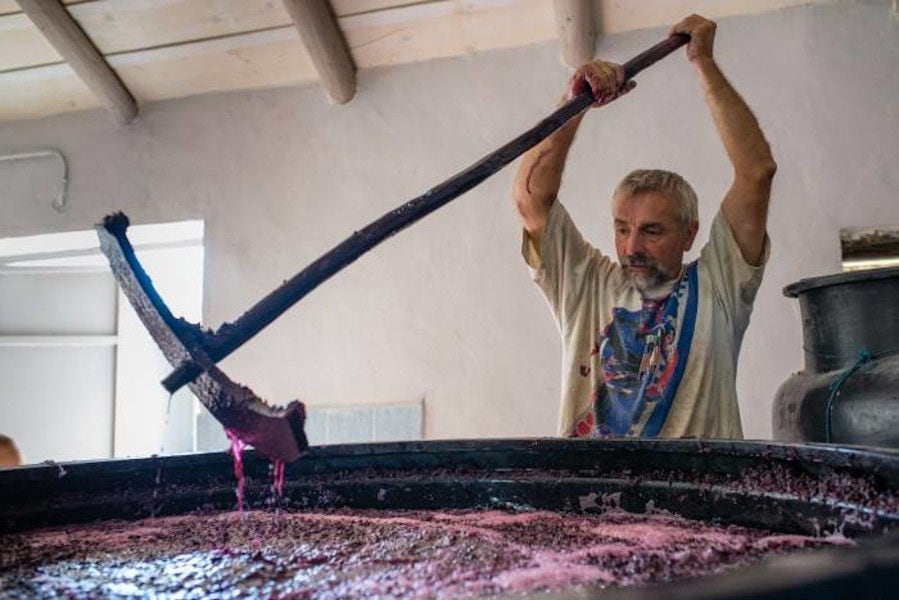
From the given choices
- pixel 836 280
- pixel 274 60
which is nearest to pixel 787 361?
pixel 836 280

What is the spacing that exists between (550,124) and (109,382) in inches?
240

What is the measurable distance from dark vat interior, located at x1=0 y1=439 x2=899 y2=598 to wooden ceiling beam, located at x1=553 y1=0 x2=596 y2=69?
2.29 meters

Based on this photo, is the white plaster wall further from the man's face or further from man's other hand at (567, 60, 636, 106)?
man's other hand at (567, 60, 636, 106)

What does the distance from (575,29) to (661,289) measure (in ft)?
5.61

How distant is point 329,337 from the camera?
12.6 feet

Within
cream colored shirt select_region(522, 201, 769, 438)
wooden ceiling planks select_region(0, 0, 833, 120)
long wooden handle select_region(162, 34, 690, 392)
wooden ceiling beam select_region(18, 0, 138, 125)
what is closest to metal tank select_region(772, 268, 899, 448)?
cream colored shirt select_region(522, 201, 769, 438)

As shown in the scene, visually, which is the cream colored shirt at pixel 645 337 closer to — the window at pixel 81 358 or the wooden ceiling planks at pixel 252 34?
the wooden ceiling planks at pixel 252 34

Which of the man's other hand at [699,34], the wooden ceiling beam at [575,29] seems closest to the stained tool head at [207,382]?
the man's other hand at [699,34]

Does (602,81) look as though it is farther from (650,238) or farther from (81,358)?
(81,358)

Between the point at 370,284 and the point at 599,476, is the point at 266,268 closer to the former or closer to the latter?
the point at 370,284

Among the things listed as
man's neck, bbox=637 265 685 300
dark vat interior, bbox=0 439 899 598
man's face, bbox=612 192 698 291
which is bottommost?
dark vat interior, bbox=0 439 899 598

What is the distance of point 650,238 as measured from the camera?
2.04 meters

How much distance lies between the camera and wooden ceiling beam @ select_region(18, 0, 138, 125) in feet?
11.3

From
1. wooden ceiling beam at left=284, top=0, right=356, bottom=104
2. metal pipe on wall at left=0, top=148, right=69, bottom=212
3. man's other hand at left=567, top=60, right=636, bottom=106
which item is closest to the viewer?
man's other hand at left=567, top=60, right=636, bottom=106
